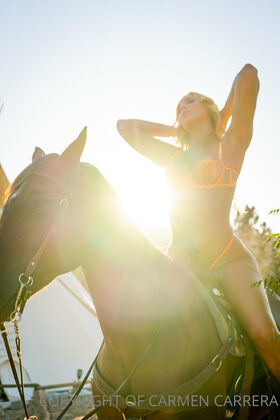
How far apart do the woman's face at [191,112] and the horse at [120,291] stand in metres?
1.58

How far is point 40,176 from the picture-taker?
202 cm

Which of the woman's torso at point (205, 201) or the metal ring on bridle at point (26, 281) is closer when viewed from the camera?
the metal ring on bridle at point (26, 281)

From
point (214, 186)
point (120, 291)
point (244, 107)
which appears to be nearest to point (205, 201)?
point (214, 186)

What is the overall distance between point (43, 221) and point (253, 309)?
1600 mm

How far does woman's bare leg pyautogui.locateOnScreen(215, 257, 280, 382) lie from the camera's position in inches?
93.8

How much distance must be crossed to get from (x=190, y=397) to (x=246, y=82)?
258cm

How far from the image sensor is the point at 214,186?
3031mm

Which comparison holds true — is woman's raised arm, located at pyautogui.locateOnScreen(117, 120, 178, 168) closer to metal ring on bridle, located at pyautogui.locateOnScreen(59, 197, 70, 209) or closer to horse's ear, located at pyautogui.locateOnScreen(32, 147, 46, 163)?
horse's ear, located at pyautogui.locateOnScreen(32, 147, 46, 163)

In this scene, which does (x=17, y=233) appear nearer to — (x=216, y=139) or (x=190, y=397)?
(x=190, y=397)

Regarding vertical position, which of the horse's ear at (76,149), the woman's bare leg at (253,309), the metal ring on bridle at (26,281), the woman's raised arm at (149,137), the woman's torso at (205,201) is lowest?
the woman's bare leg at (253,309)

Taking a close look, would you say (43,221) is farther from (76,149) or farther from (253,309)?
(253,309)

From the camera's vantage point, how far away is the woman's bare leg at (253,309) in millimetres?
2383

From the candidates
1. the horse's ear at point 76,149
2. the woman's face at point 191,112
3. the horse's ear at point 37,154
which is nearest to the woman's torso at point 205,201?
the woman's face at point 191,112

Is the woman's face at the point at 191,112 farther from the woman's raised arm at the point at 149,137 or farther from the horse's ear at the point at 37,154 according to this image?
the horse's ear at the point at 37,154
